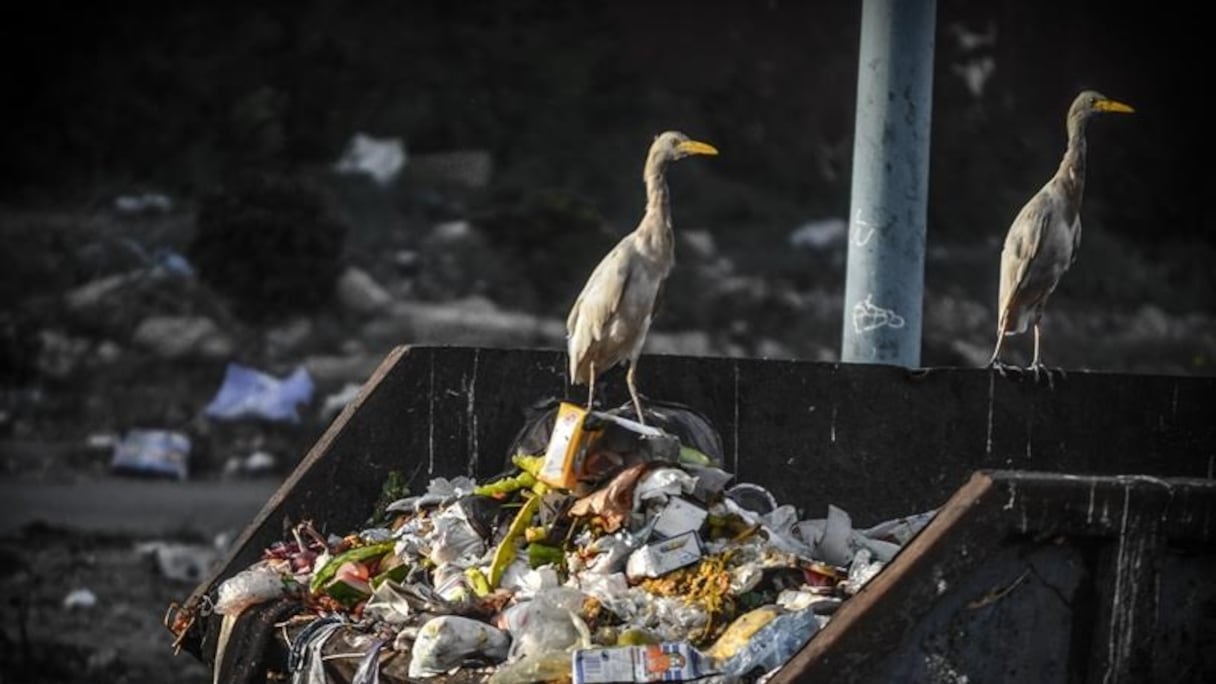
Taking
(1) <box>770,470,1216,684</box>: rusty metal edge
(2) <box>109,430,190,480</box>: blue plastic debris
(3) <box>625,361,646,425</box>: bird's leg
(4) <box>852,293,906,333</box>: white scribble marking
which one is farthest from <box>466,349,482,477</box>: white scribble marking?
(2) <box>109,430,190,480</box>: blue plastic debris

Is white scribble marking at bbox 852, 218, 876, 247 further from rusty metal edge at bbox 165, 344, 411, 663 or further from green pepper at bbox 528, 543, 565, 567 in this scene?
green pepper at bbox 528, 543, 565, 567

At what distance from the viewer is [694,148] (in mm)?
5070

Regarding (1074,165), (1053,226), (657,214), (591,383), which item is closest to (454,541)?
(591,383)

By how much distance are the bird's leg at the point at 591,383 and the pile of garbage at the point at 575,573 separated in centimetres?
9

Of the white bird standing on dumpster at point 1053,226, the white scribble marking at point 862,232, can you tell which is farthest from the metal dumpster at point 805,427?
the white scribble marking at point 862,232

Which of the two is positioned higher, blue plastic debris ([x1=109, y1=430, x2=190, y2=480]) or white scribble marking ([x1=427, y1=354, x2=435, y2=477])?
white scribble marking ([x1=427, y1=354, x2=435, y2=477])

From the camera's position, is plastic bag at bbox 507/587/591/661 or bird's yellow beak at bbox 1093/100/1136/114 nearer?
plastic bag at bbox 507/587/591/661

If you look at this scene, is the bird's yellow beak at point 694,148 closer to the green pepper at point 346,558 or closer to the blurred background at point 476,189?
the green pepper at point 346,558

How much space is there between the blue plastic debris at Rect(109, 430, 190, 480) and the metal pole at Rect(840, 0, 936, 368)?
5.45 m

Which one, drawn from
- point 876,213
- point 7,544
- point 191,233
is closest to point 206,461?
point 7,544

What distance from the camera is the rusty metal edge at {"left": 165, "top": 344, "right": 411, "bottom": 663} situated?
418 cm

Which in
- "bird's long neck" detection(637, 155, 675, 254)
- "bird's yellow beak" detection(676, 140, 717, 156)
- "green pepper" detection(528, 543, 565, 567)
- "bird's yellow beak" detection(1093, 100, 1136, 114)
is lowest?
"green pepper" detection(528, 543, 565, 567)

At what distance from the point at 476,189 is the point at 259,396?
10.4 ft

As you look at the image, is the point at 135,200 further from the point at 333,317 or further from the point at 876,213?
the point at 876,213
